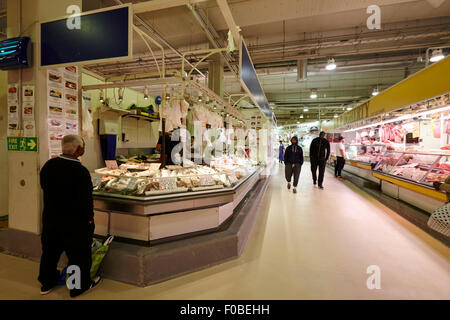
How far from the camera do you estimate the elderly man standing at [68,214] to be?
6.66 ft

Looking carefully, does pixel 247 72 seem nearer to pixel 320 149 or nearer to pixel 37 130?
pixel 37 130

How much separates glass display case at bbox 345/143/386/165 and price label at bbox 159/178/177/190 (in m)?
7.32

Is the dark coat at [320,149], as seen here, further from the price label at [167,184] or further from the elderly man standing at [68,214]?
the elderly man standing at [68,214]

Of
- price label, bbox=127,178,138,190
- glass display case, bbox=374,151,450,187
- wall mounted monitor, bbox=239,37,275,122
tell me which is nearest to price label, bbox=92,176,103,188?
price label, bbox=127,178,138,190

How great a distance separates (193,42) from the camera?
21.3 feet

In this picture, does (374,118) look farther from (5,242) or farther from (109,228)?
(5,242)

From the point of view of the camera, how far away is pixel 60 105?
2826 mm

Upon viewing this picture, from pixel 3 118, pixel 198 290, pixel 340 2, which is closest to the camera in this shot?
pixel 198 290

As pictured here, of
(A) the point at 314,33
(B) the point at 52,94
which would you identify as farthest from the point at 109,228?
(A) the point at 314,33

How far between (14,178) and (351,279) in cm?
438

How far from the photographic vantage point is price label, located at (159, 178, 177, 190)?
269cm

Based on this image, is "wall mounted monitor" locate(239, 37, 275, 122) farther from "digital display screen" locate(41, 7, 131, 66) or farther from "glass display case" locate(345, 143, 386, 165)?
"glass display case" locate(345, 143, 386, 165)

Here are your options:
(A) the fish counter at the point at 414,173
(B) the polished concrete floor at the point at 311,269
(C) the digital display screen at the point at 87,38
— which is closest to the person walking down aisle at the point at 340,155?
(A) the fish counter at the point at 414,173

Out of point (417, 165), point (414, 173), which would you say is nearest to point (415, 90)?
point (417, 165)
